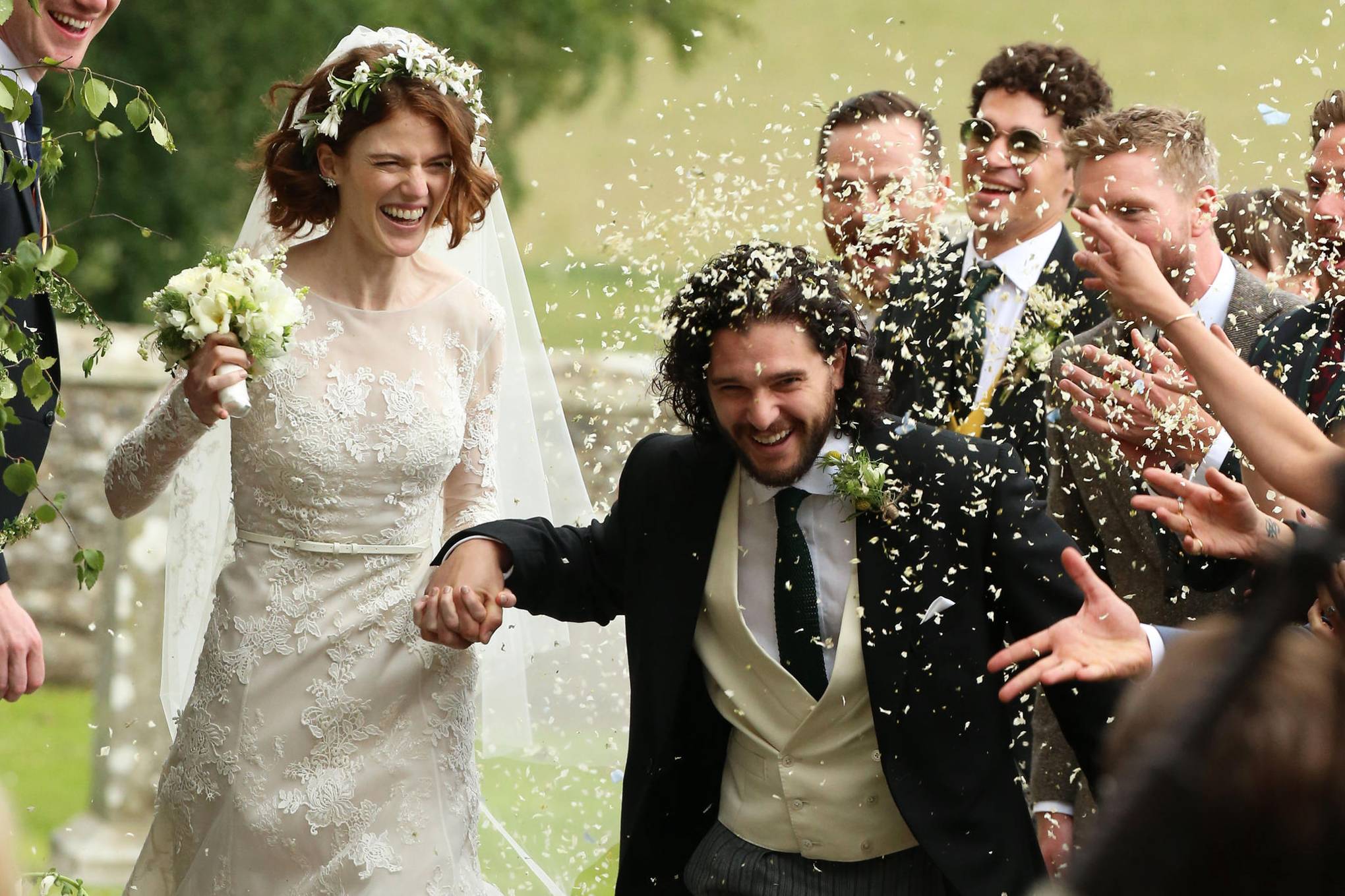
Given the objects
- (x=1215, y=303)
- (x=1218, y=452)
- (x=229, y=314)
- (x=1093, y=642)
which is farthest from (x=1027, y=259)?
(x=229, y=314)

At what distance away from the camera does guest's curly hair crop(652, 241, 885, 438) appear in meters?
3.42

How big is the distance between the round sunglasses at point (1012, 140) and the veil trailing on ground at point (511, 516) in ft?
4.47

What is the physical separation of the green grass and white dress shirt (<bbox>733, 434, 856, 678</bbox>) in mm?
1417

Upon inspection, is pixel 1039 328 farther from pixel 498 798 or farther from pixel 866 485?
pixel 498 798

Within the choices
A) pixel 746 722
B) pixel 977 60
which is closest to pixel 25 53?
pixel 746 722

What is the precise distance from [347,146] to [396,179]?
0.18 meters

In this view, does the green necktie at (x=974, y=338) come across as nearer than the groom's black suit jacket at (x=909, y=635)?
No

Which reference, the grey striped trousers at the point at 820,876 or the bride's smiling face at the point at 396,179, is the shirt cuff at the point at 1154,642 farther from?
the bride's smiling face at the point at 396,179

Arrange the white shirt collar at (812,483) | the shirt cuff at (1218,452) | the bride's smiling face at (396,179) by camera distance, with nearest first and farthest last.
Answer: the white shirt collar at (812,483) < the shirt cuff at (1218,452) < the bride's smiling face at (396,179)

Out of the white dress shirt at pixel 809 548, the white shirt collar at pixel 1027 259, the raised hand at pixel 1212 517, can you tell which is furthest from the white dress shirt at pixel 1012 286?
the raised hand at pixel 1212 517

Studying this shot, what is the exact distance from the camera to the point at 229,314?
11.6ft

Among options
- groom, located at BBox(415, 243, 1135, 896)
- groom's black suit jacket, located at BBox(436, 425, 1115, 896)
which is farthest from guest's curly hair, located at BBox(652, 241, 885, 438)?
groom's black suit jacket, located at BBox(436, 425, 1115, 896)

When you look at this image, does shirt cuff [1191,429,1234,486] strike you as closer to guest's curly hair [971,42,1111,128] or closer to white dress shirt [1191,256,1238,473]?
white dress shirt [1191,256,1238,473]

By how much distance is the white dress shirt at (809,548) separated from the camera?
10.9ft
